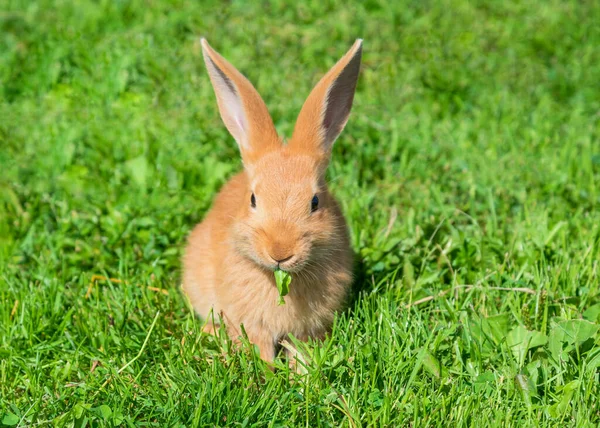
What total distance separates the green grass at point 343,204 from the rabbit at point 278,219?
7.4 inches

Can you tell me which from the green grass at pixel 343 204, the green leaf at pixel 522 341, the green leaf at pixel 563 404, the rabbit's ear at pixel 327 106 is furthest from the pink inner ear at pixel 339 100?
the green leaf at pixel 563 404

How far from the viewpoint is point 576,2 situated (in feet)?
23.6

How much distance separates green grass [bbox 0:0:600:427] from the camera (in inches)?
131

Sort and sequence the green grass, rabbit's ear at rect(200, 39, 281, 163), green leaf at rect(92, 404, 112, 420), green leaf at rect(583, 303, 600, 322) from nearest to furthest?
green leaf at rect(92, 404, 112, 420)
the green grass
green leaf at rect(583, 303, 600, 322)
rabbit's ear at rect(200, 39, 281, 163)

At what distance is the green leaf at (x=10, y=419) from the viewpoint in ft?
10.3

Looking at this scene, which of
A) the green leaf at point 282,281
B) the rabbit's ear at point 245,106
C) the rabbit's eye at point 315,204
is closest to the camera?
the green leaf at point 282,281

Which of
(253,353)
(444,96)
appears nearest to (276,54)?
(444,96)

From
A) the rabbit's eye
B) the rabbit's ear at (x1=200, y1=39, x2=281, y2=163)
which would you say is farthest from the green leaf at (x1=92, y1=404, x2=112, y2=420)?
the rabbit's ear at (x1=200, y1=39, x2=281, y2=163)

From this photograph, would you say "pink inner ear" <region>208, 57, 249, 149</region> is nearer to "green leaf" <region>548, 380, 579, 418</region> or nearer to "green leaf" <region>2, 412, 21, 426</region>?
"green leaf" <region>2, 412, 21, 426</region>

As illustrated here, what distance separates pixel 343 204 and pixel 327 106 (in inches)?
39.5

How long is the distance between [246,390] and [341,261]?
0.90 metres

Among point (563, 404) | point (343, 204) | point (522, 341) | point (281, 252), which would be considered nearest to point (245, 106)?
point (281, 252)

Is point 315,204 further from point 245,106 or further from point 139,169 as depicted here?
point 139,169

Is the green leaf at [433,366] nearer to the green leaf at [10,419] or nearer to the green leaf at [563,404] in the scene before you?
the green leaf at [563,404]
